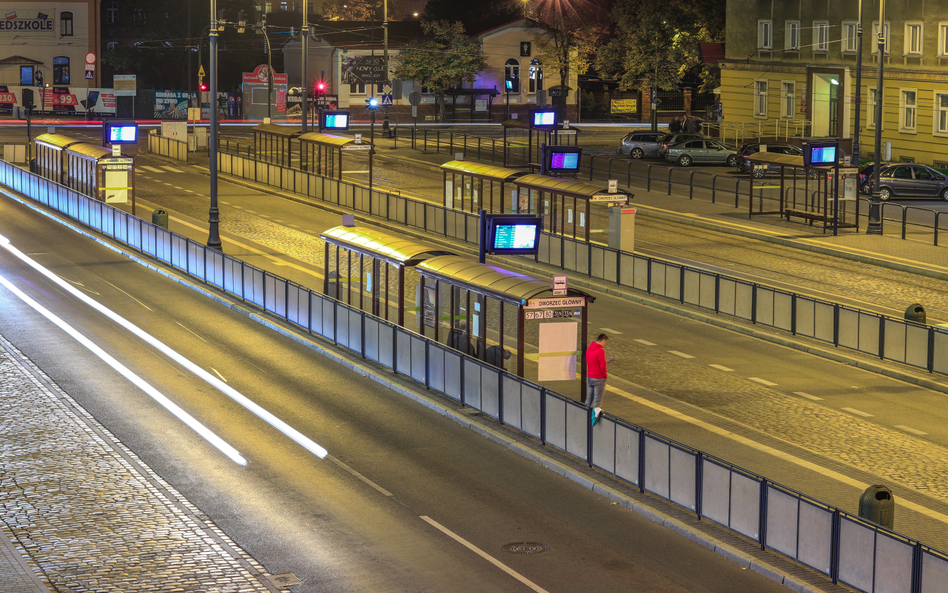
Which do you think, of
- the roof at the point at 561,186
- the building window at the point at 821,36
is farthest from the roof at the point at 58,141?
the building window at the point at 821,36

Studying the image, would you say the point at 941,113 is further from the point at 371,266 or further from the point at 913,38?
the point at 371,266

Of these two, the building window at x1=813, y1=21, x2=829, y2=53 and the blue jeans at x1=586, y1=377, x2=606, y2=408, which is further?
the building window at x1=813, y1=21, x2=829, y2=53

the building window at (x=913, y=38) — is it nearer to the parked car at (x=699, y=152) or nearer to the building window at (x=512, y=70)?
the parked car at (x=699, y=152)

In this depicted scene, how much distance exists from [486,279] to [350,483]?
5.95 m

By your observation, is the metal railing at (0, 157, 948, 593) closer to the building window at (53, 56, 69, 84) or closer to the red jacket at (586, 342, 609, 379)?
the red jacket at (586, 342, 609, 379)

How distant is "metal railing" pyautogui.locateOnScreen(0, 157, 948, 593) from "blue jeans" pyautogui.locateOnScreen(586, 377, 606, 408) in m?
1.18

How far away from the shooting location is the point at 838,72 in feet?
212

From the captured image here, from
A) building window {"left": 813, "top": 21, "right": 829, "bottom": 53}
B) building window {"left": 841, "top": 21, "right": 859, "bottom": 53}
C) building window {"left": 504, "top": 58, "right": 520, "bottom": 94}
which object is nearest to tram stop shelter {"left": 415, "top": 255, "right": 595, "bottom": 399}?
building window {"left": 841, "top": 21, "right": 859, "bottom": 53}

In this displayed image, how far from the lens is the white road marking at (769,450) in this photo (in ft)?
54.9

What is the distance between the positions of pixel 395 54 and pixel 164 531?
87.2 metres

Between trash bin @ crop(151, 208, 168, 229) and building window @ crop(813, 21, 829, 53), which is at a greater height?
building window @ crop(813, 21, 829, 53)

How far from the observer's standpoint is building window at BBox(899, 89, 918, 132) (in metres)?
59.2

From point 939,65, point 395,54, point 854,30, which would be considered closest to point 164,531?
point 939,65

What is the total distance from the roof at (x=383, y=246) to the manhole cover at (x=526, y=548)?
34.8 ft
